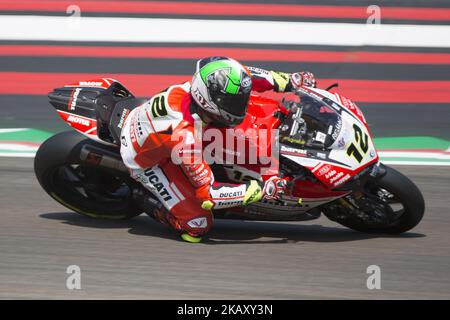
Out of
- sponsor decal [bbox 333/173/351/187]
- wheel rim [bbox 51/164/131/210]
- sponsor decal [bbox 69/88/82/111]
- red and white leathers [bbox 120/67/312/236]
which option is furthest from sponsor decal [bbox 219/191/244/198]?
sponsor decal [bbox 69/88/82/111]

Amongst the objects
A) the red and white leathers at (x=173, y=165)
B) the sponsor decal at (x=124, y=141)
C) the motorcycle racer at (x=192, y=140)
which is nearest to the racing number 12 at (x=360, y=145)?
the motorcycle racer at (x=192, y=140)

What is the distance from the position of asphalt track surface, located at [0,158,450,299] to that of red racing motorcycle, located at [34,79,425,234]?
0.19 meters

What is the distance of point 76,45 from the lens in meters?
9.99

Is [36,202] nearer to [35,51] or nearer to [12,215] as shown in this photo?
[12,215]

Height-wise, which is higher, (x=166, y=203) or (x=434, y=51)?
(x=434, y=51)

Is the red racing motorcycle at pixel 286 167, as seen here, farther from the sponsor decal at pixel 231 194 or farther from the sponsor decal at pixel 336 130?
the sponsor decal at pixel 231 194

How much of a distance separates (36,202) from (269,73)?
2.22 meters

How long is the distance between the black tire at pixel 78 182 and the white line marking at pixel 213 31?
12.7 ft

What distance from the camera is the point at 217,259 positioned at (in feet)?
18.8

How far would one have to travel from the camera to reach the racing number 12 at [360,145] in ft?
18.7
